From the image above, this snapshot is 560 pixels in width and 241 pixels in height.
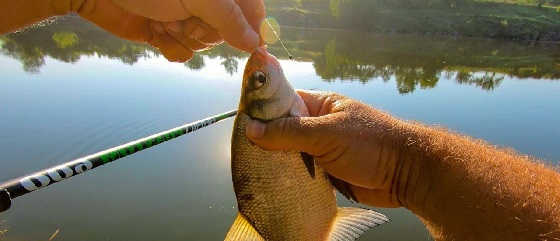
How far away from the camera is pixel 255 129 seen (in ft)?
7.88

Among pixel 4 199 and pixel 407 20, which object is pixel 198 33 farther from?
pixel 407 20

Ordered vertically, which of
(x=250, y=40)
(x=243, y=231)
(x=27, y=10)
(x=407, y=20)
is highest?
(x=407, y=20)

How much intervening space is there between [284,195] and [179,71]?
54.0 ft

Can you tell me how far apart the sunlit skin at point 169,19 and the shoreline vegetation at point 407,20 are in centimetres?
4726

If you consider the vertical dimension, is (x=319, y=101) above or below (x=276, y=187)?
above

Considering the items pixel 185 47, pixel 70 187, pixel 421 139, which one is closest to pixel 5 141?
pixel 70 187

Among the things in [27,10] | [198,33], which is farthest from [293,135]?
[27,10]

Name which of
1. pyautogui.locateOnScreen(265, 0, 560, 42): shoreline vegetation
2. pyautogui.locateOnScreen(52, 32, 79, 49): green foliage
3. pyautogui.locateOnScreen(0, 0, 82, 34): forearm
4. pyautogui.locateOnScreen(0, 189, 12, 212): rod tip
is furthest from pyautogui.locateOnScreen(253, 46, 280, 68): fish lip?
pyautogui.locateOnScreen(265, 0, 560, 42): shoreline vegetation

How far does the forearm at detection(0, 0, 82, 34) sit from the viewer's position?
244 centimetres

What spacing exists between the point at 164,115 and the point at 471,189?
10.4 m

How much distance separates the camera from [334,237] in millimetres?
2508

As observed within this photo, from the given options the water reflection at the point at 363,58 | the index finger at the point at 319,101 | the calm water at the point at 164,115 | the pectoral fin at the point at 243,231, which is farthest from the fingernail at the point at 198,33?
the water reflection at the point at 363,58

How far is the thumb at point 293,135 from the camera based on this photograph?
2.32m

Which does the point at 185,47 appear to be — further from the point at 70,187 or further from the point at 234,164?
the point at 70,187
